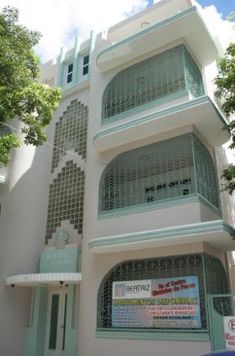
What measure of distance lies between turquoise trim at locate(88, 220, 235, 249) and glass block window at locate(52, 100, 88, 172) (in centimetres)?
436

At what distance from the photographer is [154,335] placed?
9266mm

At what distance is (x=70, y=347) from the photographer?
1106 cm

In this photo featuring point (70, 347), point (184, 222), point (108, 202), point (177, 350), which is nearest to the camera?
point (177, 350)

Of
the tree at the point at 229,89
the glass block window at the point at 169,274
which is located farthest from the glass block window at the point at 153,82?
the glass block window at the point at 169,274

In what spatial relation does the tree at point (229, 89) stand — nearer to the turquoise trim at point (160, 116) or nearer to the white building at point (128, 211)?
the turquoise trim at point (160, 116)

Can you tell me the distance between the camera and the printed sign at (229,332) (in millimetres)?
7970

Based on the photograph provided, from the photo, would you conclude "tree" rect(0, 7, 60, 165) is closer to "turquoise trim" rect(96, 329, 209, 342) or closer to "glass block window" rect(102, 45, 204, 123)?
"glass block window" rect(102, 45, 204, 123)

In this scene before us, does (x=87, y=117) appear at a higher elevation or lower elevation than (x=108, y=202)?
higher

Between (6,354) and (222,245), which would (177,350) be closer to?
(222,245)

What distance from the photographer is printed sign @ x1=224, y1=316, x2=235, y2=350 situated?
7970 millimetres

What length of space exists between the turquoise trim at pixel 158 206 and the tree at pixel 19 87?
3.10m

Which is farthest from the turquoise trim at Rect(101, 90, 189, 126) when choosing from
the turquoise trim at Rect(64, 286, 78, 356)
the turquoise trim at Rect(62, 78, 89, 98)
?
the turquoise trim at Rect(64, 286, 78, 356)

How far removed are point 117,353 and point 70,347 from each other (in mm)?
2005

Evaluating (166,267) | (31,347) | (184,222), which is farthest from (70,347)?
(184,222)
